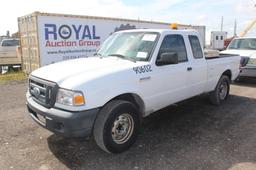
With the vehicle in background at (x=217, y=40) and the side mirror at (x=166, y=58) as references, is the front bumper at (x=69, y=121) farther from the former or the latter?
the vehicle in background at (x=217, y=40)

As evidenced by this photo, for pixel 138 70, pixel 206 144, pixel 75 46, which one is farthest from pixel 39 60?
pixel 206 144

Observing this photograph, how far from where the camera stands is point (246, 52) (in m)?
9.52

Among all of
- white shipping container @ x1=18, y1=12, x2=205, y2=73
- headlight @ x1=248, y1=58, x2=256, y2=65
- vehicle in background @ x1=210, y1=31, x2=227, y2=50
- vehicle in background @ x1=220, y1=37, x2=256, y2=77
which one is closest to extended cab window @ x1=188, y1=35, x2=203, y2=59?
vehicle in background @ x1=220, y1=37, x2=256, y2=77

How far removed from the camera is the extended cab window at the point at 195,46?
17.3ft

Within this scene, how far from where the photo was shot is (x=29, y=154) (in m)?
3.85

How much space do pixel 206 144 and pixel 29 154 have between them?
2874 mm

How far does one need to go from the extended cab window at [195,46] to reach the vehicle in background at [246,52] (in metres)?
4.29

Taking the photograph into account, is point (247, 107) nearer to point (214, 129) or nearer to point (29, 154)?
point (214, 129)

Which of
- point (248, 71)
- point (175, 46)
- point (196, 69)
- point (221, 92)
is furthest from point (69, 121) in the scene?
point (248, 71)

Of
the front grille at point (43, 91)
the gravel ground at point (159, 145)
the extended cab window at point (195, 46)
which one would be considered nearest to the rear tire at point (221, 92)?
the gravel ground at point (159, 145)

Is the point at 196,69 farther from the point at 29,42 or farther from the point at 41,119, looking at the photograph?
the point at 29,42

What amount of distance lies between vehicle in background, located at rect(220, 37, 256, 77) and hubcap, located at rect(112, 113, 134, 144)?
6613 millimetres

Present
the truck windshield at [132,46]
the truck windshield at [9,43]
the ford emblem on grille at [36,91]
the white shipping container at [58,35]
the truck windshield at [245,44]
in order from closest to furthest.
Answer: the ford emblem on grille at [36,91], the truck windshield at [132,46], the truck windshield at [245,44], the white shipping container at [58,35], the truck windshield at [9,43]

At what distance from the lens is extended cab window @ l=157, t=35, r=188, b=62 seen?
458 cm
